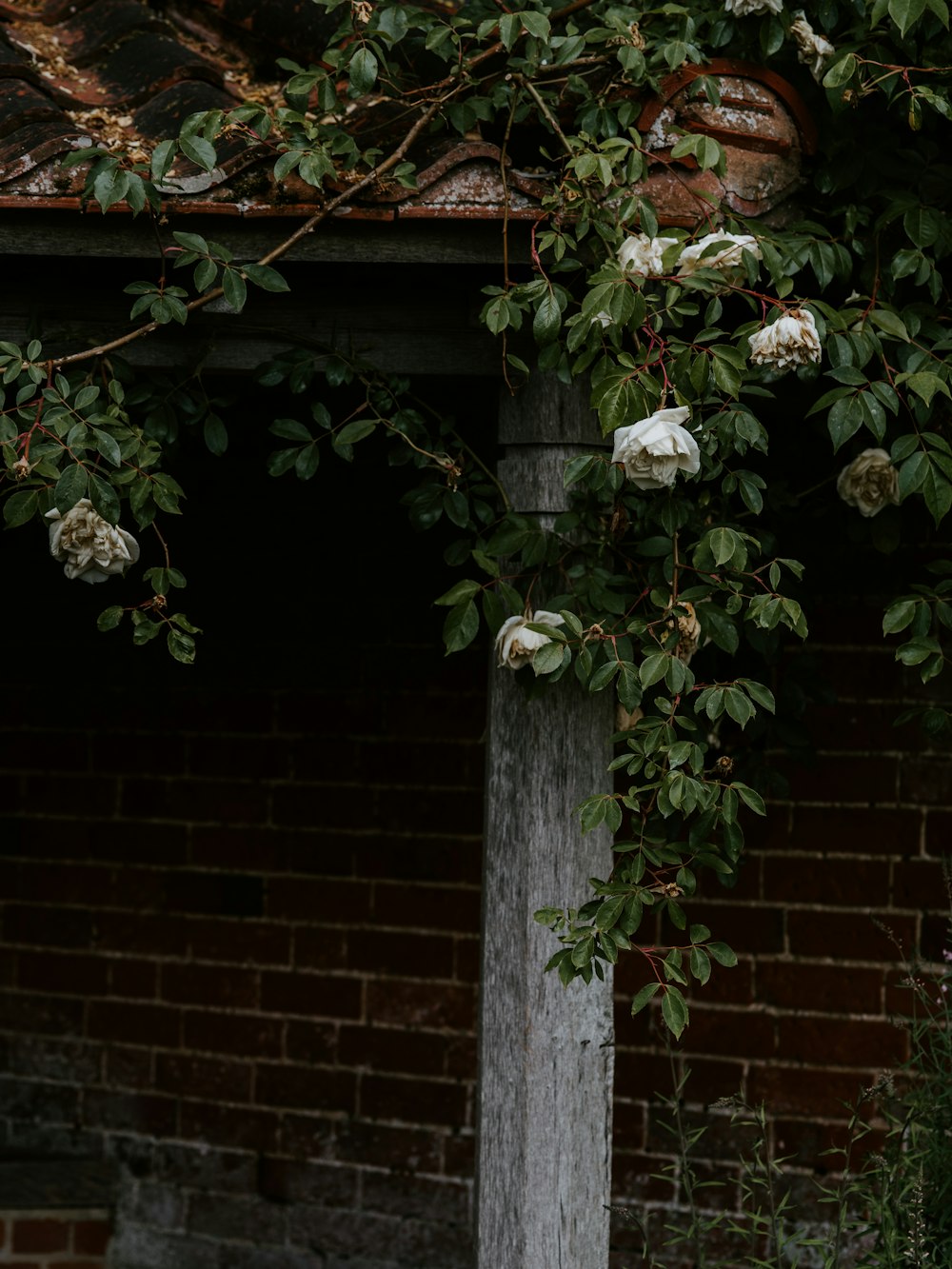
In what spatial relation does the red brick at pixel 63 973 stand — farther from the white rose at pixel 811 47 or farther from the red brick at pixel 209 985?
the white rose at pixel 811 47

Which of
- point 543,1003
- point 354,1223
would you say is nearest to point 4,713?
point 354,1223

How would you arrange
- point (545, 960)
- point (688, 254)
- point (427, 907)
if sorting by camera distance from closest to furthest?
point (688, 254), point (545, 960), point (427, 907)

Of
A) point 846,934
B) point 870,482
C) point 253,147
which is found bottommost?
point 846,934

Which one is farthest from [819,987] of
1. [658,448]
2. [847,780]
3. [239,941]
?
[658,448]

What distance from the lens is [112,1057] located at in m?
3.74

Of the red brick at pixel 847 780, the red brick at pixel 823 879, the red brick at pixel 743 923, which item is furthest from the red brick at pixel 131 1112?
the red brick at pixel 847 780

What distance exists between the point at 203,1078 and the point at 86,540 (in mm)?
2152

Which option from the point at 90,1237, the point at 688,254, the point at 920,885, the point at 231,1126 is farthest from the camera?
the point at 90,1237

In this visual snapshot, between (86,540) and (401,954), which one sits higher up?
(86,540)

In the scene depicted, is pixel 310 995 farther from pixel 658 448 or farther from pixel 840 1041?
pixel 658 448

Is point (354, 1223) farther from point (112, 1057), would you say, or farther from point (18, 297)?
point (18, 297)

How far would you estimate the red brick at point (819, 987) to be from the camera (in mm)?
3236

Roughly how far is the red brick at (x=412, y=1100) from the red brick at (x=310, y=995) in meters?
0.20

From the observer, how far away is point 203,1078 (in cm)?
369
